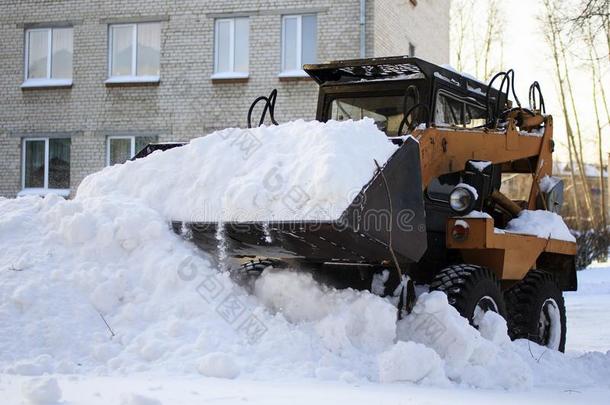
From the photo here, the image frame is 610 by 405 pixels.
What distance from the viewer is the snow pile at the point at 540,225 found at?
24.5 ft

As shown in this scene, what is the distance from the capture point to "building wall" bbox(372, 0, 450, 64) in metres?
16.6

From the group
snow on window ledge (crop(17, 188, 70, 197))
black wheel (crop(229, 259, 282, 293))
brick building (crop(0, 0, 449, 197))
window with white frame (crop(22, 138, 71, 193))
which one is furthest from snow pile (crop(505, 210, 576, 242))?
window with white frame (crop(22, 138, 71, 193))

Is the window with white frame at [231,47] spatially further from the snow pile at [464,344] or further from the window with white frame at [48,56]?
the snow pile at [464,344]

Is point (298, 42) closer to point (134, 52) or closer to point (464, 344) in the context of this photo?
point (134, 52)

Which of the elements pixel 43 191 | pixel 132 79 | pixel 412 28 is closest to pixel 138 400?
pixel 132 79

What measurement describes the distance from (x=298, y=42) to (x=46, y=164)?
20.5 ft

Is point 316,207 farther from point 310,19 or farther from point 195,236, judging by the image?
point 310,19

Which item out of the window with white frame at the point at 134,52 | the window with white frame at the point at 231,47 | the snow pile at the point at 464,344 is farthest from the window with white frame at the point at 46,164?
the snow pile at the point at 464,344

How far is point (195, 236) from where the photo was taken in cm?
601

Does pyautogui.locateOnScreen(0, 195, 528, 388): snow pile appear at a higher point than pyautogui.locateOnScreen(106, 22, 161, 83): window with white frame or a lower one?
lower

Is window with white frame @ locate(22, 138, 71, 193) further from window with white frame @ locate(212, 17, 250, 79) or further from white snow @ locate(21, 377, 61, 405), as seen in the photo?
white snow @ locate(21, 377, 61, 405)

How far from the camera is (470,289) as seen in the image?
6074 mm

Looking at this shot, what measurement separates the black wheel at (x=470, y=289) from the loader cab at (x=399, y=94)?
→ 128cm

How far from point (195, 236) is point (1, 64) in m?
14.3
